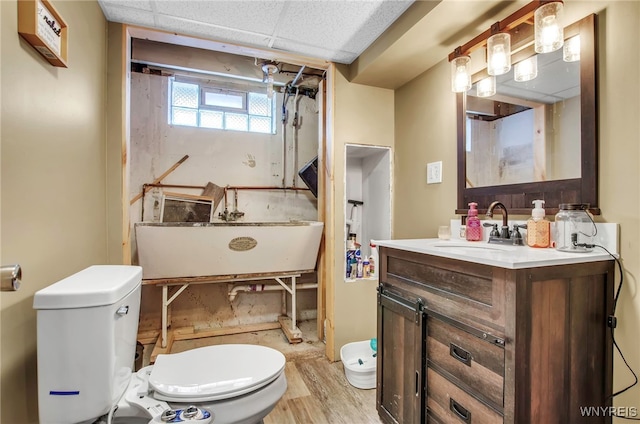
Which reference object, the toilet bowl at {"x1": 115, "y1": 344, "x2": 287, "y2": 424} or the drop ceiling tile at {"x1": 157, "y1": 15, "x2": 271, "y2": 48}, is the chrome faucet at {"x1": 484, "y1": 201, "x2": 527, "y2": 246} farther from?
the drop ceiling tile at {"x1": 157, "y1": 15, "x2": 271, "y2": 48}

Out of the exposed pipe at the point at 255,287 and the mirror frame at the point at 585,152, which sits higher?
the mirror frame at the point at 585,152

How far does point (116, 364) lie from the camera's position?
3.03 ft

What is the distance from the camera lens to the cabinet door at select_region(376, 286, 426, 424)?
1.20 m

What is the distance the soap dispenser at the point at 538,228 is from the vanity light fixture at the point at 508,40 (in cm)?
60

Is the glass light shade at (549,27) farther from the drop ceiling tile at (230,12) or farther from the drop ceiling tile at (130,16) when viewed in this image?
the drop ceiling tile at (130,16)

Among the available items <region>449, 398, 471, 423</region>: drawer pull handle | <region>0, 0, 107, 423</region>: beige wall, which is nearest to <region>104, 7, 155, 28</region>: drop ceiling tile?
<region>0, 0, 107, 423</region>: beige wall

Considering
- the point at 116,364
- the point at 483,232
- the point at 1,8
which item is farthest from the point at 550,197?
the point at 1,8

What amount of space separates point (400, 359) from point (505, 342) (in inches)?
21.8

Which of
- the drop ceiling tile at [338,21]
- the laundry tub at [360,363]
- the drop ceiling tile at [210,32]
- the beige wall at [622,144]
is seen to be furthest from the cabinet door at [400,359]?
the drop ceiling tile at [210,32]

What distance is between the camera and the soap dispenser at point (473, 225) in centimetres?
149

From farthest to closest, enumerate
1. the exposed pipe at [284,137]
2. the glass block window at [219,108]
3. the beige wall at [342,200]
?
1. the exposed pipe at [284,137]
2. the glass block window at [219,108]
3. the beige wall at [342,200]

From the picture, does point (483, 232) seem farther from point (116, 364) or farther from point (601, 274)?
point (116, 364)

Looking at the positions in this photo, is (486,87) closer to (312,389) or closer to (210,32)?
(210,32)

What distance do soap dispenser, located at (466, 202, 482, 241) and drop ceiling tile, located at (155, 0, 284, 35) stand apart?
1423 mm
